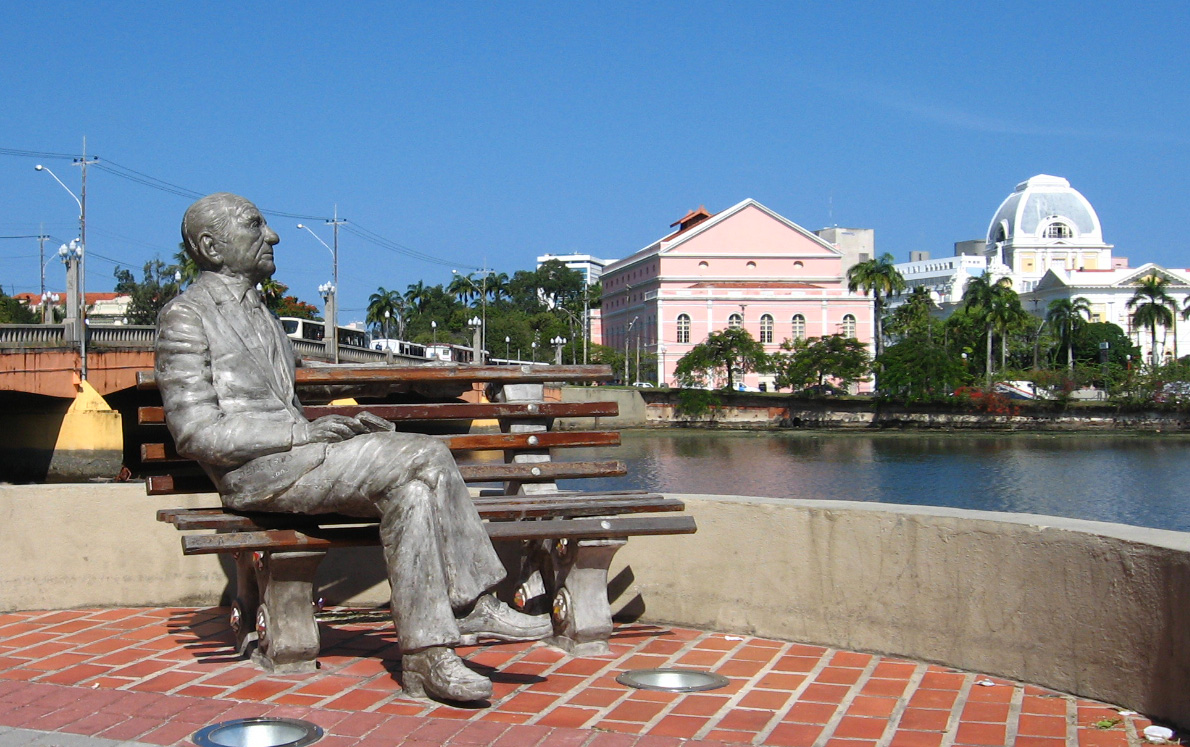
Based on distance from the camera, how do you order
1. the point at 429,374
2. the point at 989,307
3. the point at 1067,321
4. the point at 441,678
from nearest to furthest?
the point at 441,678 < the point at 429,374 < the point at 989,307 < the point at 1067,321

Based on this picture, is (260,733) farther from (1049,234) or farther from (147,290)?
(1049,234)

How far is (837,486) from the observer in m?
31.1

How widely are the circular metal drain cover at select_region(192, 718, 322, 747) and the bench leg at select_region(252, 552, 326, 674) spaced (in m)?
0.64

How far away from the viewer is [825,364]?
219 ft

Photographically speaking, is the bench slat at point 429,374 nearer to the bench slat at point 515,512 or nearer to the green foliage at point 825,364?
the bench slat at point 515,512

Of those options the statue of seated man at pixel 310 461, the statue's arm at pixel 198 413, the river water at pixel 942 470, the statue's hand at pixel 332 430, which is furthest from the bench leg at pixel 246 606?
the river water at pixel 942 470

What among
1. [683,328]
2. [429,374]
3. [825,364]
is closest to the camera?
[429,374]

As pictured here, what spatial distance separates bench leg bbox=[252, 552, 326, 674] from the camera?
166 inches

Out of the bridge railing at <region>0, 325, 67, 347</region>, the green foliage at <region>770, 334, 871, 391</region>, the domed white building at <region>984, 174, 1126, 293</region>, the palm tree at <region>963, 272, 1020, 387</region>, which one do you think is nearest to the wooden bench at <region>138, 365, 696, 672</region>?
the bridge railing at <region>0, 325, 67, 347</region>

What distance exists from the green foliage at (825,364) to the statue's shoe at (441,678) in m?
63.2

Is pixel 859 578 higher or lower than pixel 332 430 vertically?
lower

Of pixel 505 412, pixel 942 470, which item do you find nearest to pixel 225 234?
pixel 505 412

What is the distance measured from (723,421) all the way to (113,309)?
50.4 m

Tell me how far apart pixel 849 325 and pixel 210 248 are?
78.5 m
